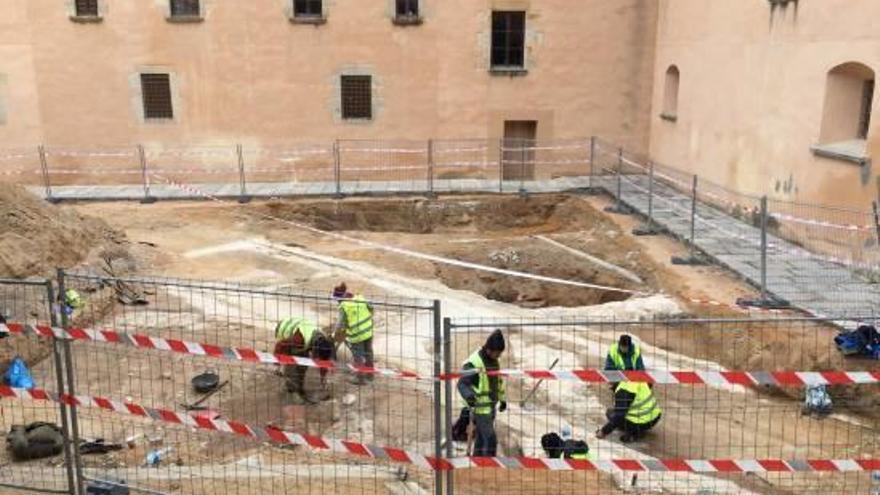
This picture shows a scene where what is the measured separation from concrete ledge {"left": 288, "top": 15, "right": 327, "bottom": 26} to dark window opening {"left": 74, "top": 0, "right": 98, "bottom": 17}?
506 cm

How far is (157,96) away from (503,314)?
1363 cm

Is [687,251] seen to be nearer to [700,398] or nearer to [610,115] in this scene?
[700,398]

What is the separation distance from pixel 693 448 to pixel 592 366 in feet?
6.52

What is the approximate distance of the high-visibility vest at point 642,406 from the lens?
768 cm

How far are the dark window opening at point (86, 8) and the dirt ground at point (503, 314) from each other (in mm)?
5346

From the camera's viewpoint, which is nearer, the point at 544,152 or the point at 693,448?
the point at 693,448

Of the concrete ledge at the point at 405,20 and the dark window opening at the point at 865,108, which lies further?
the concrete ledge at the point at 405,20

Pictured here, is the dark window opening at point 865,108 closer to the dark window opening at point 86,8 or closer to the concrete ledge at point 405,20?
the concrete ledge at point 405,20

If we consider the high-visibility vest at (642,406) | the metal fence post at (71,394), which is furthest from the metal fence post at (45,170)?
the high-visibility vest at (642,406)

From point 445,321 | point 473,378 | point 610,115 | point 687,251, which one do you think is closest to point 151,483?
point 473,378

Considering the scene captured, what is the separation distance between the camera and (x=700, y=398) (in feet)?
28.9

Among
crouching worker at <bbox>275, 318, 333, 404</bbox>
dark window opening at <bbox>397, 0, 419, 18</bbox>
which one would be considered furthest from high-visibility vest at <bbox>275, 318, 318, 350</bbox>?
dark window opening at <bbox>397, 0, 419, 18</bbox>

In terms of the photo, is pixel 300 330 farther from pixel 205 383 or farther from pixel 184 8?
pixel 184 8

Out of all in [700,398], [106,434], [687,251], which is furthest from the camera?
[687,251]
